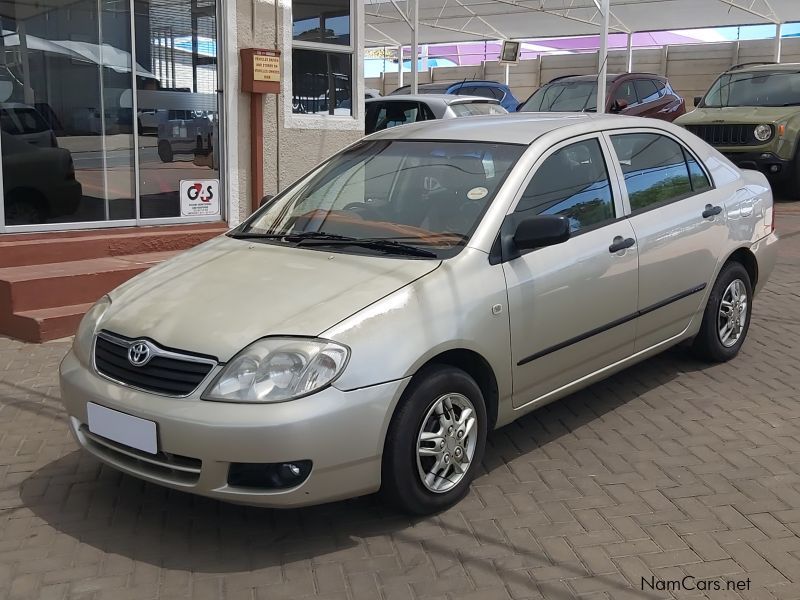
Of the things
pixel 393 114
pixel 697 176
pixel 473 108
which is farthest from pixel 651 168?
pixel 393 114

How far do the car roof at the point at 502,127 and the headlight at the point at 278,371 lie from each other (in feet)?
5.73

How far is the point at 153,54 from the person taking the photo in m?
8.15

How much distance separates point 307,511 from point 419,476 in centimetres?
56

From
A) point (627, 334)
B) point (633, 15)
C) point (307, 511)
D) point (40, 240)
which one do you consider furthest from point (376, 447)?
point (633, 15)

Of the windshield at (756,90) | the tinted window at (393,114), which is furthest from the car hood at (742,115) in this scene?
the tinted window at (393,114)

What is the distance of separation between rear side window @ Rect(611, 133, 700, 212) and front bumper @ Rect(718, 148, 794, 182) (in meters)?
8.40

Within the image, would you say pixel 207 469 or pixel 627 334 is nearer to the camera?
pixel 207 469

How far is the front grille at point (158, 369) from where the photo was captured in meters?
3.35

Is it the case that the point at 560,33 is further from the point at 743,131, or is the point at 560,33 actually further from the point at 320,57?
the point at 320,57

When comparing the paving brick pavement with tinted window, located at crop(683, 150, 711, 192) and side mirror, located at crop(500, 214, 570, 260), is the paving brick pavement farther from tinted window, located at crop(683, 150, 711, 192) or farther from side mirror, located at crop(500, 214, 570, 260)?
tinted window, located at crop(683, 150, 711, 192)

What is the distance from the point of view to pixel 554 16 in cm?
2827

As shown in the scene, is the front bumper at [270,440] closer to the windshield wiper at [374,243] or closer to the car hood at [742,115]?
the windshield wiper at [374,243]

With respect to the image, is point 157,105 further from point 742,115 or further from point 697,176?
point 742,115

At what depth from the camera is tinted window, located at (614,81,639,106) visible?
1619 centimetres
